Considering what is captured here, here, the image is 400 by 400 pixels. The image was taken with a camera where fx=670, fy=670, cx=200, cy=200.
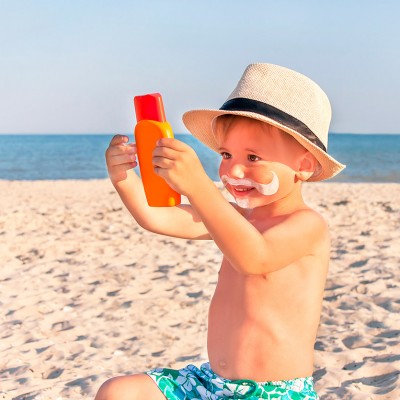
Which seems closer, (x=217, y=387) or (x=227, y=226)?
(x=227, y=226)

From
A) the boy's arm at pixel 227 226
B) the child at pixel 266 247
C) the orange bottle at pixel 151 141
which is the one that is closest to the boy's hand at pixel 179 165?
the boy's arm at pixel 227 226

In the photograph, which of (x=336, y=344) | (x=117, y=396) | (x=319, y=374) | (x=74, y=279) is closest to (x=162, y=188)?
(x=117, y=396)

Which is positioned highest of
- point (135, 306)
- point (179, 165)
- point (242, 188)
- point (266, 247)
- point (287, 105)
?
point (287, 105)

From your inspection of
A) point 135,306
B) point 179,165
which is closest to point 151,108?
point 179,165

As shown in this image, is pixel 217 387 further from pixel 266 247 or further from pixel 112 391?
pixel 266 247

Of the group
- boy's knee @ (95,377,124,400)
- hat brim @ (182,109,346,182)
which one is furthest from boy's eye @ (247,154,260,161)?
boy's knee @ (95,377,124,400)

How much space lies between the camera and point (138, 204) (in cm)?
218

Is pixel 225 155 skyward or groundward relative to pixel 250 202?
skyward

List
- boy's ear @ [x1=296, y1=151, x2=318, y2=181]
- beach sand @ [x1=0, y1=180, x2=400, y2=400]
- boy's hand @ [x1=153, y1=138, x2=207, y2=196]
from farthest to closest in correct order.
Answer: beach sand @ [x1=0, y1=180, x2=400, y2=400] < boy's ear @ [x1=296, y1=151, x2=318, y2=181] < boy's hand @ [x1=153, y1=138, x2=207, y2=196]

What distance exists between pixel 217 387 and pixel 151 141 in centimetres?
78

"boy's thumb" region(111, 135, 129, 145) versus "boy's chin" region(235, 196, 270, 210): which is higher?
"boy's thumb" region(111, 135, 129, 145)

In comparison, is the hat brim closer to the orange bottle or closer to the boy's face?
the boy's face

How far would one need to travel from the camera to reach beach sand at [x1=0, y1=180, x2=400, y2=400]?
3.84 meters

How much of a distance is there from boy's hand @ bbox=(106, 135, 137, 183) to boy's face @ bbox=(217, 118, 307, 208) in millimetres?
288
